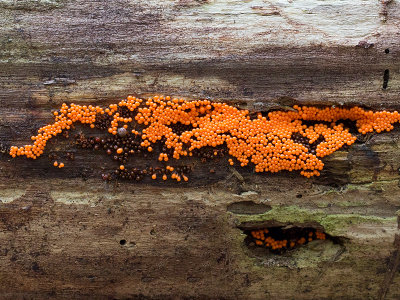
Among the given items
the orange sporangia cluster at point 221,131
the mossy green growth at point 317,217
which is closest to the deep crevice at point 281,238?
the mossy green growth at point 317,217

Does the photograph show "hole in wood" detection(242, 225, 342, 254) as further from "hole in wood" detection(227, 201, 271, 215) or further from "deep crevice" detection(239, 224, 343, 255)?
"hole in wood" detection(227, 201, 271, 215)

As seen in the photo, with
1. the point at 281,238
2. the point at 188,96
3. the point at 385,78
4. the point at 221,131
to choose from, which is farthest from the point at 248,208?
the point at 385,78

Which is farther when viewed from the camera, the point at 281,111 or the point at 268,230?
the point at 268,230

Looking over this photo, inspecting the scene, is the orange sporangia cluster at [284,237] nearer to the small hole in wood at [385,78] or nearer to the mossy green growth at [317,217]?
the mossy green growth at [317,217]

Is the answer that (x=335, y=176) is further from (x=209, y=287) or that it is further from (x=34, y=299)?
(x=34, y=299)

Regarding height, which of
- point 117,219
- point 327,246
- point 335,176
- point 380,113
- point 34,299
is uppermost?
point 380,113

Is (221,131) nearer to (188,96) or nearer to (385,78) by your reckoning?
(188,96)

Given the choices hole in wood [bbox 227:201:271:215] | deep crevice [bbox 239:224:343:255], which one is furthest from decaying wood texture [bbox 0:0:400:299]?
deep crevice [bbox 239:224:343:255]

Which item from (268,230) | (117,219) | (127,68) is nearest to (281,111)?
(268,230)
